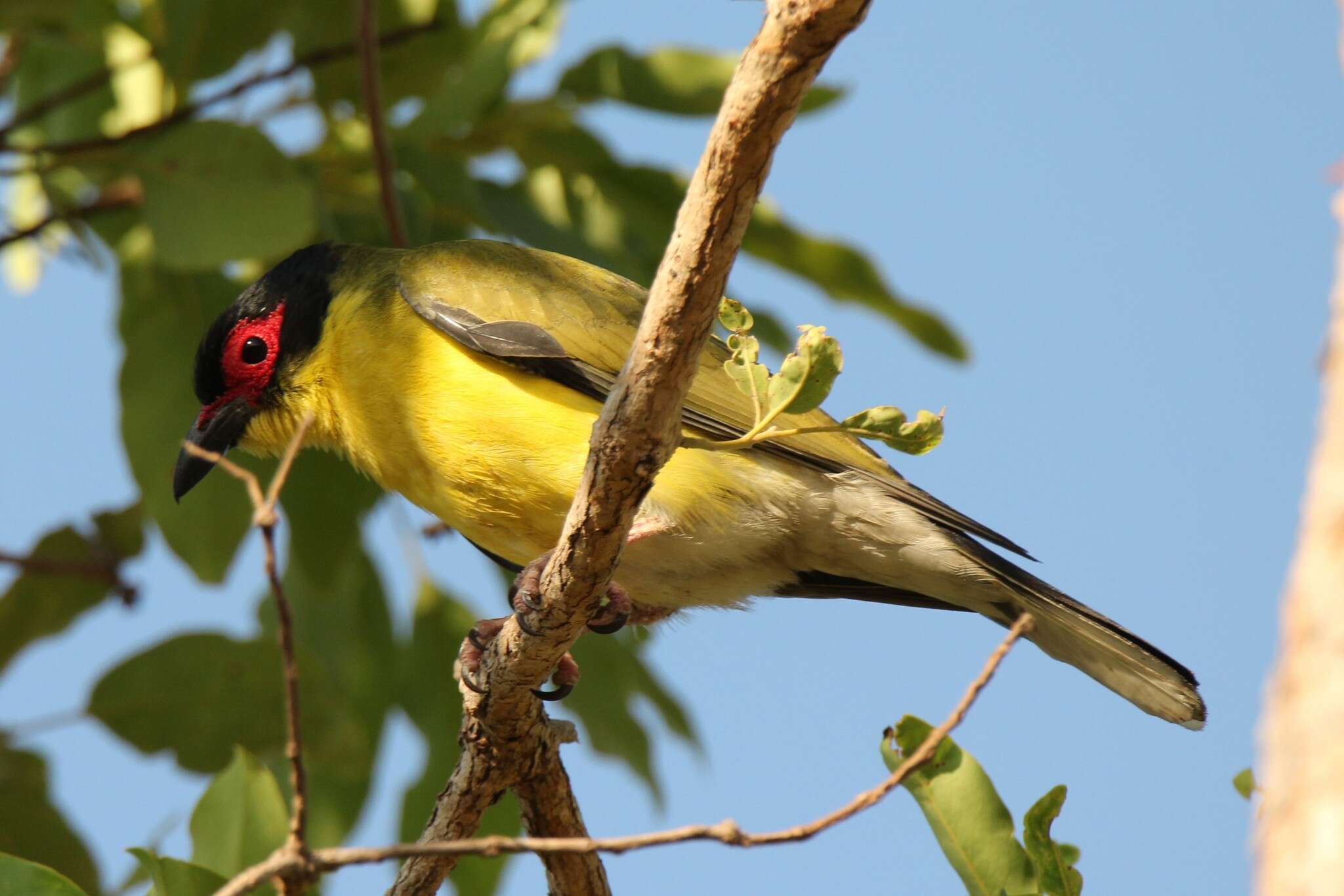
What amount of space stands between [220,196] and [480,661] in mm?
1727

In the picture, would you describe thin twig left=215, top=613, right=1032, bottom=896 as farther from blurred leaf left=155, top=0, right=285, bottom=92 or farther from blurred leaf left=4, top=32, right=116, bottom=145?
blurred leaf left=4, top=32, right=116, bottom=145

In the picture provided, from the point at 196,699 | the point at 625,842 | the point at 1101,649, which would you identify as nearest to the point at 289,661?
the point at 625,842

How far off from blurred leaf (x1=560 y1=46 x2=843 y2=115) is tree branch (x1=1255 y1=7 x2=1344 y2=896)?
3.77m

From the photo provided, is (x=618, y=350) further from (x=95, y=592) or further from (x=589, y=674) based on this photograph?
(x=95, y=592)

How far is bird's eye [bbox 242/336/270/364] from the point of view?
13.8 feet

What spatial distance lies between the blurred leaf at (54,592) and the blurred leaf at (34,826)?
19.3 inches

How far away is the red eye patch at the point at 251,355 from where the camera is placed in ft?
13.7

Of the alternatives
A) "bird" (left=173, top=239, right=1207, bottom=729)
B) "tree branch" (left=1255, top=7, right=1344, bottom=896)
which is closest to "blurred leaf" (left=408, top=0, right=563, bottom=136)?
"bird" (left=173, top=239, right=1207, bottom=729)

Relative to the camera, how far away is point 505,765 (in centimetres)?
318

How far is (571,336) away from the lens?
3.86m

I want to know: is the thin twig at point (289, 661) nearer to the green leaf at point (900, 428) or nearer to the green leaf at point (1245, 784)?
the green leaf at point (900, 428)

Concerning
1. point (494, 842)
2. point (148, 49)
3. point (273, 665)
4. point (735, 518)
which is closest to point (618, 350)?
point (735, 518)

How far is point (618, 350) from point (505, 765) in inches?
47.0

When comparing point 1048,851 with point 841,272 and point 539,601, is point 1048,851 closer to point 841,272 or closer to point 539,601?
point 539,601
